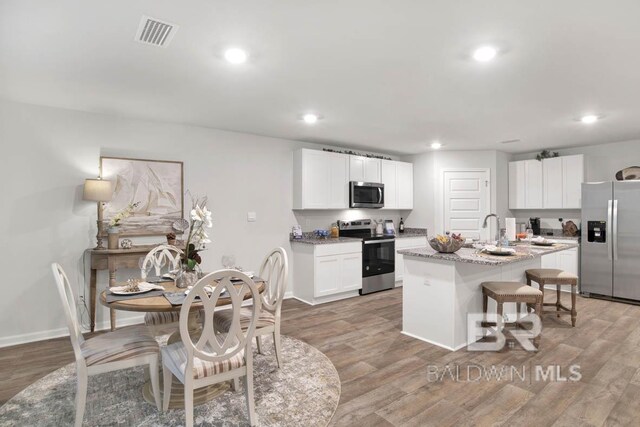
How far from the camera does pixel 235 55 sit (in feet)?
7.88

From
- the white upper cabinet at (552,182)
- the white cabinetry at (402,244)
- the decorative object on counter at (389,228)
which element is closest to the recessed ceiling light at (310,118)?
the white cabinetry at (402,244)

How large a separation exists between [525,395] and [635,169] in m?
4.46

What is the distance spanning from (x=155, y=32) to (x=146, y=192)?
2.34m

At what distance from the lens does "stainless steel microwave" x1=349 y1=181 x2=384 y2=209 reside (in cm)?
556

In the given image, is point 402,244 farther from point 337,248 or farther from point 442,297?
point 442,297

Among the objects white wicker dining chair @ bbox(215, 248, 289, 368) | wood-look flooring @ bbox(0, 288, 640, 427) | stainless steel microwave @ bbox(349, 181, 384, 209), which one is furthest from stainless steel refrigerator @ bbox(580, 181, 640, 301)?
white wicker dining chair @ bbox(215, 248, 289, 368)

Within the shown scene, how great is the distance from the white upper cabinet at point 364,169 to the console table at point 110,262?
324 cm

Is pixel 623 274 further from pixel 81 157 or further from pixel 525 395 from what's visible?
pixel 81 157

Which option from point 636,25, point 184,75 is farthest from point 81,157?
point 636,25

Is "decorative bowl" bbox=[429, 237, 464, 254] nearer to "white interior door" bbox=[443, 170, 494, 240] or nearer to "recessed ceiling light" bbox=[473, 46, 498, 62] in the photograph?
"recessed ceiling light" bbox=[473, 46, 498, 62]

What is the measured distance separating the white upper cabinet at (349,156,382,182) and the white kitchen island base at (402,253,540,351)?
2296 millimetres

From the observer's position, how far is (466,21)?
1.99m

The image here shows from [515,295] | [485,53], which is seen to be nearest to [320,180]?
[515,295]

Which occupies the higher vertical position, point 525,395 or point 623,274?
point 623,274
